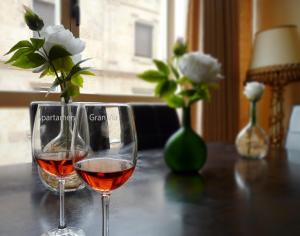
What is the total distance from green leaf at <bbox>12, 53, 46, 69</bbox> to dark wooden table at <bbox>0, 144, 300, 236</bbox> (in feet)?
0.82

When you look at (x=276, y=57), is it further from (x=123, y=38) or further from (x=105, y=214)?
(x=105, y=214)

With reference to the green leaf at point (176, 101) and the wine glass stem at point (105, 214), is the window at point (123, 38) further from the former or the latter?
the wine glass stem at point (105, 214)

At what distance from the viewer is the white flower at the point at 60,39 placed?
1.44 ft

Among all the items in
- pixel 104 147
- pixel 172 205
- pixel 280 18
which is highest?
pixel 280 18

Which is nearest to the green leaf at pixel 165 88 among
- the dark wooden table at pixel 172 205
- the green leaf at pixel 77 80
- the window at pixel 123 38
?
the dark wooden table at pixel 172 205

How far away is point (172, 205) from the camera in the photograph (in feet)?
1.96

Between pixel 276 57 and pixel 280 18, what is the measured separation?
0.86 meters

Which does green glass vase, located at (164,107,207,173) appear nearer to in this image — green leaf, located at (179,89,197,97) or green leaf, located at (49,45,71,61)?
green leaf, located at (179,89,197,97)

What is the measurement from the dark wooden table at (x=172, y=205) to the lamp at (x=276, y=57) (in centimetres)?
170

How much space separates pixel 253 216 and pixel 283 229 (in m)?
0.06

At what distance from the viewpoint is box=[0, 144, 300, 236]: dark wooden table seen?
1.59ft

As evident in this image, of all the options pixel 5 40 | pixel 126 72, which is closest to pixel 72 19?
pixel 5 40

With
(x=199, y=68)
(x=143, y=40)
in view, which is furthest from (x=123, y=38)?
(x=199, y=68)

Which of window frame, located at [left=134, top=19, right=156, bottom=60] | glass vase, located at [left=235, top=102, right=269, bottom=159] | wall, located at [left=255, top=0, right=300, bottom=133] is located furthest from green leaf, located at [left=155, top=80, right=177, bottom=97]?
wall, located at [left=255, top=0, right=300, bottom=133]
